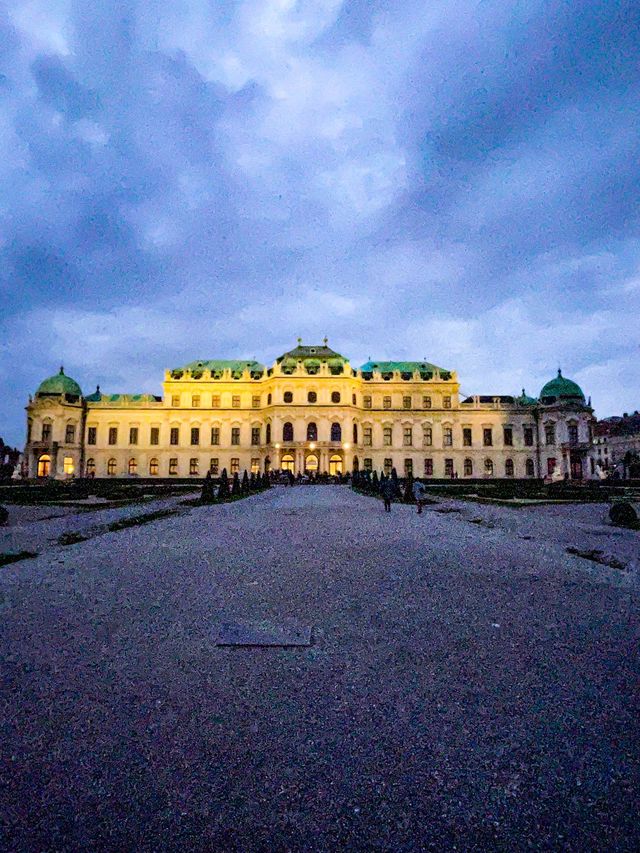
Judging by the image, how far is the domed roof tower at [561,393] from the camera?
64312 mm

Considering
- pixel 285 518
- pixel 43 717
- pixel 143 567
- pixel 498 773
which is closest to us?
pixel 498 773

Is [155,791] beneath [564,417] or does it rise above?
beneath

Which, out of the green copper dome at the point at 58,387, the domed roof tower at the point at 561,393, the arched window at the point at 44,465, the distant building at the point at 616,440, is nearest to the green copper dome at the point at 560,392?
the domed roof tower at the point at 561,393

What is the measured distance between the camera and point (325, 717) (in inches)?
124

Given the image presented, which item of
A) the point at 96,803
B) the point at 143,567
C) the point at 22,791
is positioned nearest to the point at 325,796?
the point at 96,803

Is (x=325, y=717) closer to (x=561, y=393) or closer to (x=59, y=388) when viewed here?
(x=561, y=393)

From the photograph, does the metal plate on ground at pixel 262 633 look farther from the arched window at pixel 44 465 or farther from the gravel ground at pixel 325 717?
the arched window at pixel 44 465

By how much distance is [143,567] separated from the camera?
7.58m

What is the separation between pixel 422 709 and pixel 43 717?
252 centimetres

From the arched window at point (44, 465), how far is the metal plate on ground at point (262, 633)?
67.1 metres

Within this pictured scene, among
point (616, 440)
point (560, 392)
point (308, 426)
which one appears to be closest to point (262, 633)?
point (308, 426)

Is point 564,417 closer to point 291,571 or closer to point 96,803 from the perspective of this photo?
point 291,571

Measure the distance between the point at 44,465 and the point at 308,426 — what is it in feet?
115

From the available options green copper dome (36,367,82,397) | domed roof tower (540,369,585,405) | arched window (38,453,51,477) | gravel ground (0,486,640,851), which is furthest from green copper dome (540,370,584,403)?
arched window (38,453,51,477)
